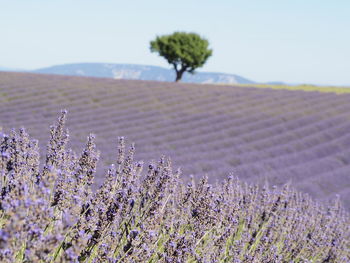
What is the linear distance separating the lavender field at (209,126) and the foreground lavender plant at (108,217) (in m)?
1.22

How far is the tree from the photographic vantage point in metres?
26.4

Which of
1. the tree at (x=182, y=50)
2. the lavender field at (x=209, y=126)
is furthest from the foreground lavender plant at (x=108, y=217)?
the tree at (x=182, y=50)

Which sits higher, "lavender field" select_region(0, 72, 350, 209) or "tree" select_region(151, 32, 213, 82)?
"tree" select_region(151, 32, 213, 82)

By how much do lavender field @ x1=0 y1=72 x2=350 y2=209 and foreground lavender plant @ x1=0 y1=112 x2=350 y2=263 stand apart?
4.00ft

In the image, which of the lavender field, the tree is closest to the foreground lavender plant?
the lavender field

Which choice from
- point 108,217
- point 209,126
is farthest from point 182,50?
point 108,217

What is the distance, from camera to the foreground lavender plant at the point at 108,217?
105cm

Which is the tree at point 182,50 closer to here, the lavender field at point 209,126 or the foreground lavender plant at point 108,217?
the lavender field at point 209,126

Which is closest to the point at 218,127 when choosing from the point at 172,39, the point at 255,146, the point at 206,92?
the point at 255,146

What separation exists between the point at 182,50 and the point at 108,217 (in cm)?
2545

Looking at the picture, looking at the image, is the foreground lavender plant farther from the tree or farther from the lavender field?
the tree

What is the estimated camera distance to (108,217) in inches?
66.2

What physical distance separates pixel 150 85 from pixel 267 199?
9280 mm

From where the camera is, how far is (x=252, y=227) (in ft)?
9.70
